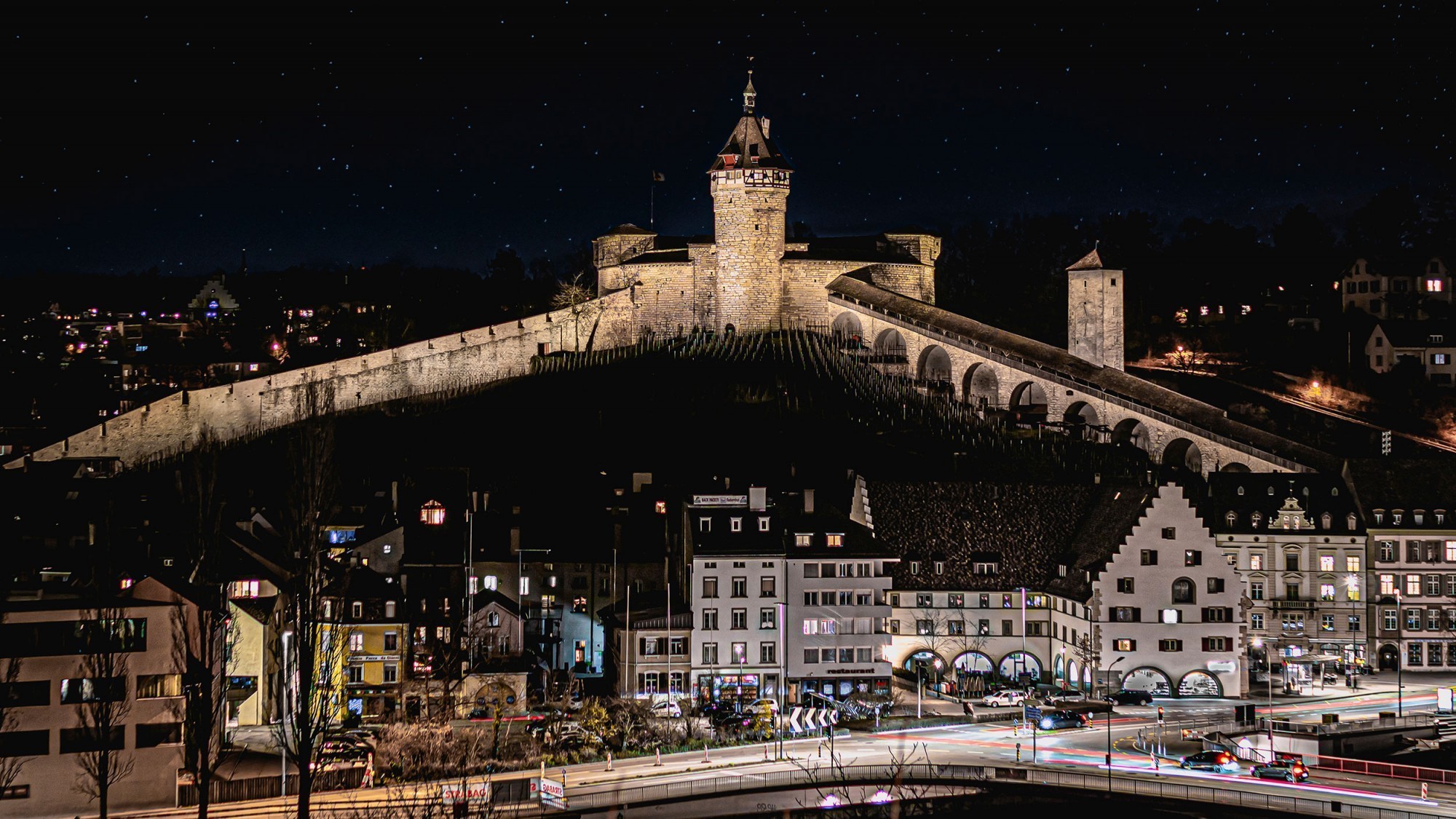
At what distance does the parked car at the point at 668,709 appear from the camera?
49838 millimetres

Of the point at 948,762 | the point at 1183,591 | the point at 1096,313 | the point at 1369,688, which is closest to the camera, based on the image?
the point at 948,762

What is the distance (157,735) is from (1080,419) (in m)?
54.0

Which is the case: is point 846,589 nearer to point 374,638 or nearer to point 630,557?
point 630,557

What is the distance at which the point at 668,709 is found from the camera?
51.1 meters

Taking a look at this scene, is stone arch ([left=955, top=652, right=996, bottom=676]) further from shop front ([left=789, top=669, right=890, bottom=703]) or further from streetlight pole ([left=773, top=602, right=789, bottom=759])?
streetlight pole ([left=773, top=602, right=789, bottom=759])

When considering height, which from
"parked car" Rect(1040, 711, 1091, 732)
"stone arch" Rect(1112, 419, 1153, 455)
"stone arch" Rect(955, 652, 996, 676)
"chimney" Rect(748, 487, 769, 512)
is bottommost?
"parked car" Rect(1040, 711, 1091, 732)

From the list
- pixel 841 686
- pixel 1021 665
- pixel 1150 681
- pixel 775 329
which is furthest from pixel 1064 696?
pixel 775 329

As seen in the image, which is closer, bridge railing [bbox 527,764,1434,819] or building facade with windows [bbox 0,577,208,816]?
bridge railing [bbox 527,764,1434,819]

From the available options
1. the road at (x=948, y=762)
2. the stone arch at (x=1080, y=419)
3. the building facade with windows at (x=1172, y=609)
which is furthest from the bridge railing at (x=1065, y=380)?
the road at (x=948, y=762)

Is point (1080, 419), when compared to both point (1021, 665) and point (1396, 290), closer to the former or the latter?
point (1021, 665)

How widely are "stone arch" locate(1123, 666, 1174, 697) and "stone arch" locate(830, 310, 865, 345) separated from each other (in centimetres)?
4581

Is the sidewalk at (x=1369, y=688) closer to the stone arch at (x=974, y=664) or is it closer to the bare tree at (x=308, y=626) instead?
the stone arch at (x=974, y=664)

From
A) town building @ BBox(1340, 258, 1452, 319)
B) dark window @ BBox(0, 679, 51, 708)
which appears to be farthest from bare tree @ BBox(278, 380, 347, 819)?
town building @ BBox(1340, 258, 1452, 319)

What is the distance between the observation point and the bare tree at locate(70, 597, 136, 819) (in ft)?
130
